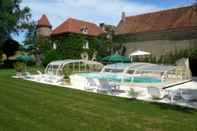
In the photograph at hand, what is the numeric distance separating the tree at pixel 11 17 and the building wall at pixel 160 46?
1668 cm

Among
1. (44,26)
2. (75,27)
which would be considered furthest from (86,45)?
(44,26)

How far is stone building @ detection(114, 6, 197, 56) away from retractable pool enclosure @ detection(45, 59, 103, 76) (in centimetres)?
1225

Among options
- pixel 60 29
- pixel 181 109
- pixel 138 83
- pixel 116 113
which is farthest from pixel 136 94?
pixel 60 29

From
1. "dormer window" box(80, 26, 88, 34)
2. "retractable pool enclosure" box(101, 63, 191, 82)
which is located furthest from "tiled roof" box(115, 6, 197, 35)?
"retractable pool enclosure" box(101, 63, 191, 82)

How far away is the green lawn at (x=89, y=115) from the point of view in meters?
7.99

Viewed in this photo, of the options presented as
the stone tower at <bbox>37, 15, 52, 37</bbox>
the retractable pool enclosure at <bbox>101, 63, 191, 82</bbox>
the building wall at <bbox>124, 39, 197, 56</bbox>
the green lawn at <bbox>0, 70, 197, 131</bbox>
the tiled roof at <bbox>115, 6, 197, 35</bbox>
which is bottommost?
the green lawn at <bbox>0, 70, 197, 131</bbox>

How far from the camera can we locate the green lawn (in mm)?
7986

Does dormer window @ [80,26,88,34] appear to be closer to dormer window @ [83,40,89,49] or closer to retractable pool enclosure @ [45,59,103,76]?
dormer window @ [83,40,89,49]

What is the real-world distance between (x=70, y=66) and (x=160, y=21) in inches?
732

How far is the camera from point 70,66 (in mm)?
27375

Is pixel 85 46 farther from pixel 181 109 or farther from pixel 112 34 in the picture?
pixel 181 109

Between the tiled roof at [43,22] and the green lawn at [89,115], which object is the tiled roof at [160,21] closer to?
the tiled roof at [43,22]

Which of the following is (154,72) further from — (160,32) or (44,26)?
(44,26)

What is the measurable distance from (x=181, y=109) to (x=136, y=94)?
339 centimetres
